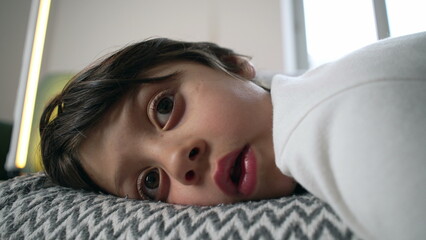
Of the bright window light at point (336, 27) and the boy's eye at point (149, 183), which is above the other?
the bright window light at point (336, 27)

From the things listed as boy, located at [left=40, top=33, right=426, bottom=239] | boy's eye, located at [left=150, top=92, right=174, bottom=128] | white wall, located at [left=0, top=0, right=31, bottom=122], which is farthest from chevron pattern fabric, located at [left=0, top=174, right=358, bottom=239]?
white wall, located at [left=0, top=0, right=31, bottom=122]

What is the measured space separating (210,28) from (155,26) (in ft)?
1.16

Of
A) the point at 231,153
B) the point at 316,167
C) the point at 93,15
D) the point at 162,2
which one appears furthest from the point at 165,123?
the point at 93,15

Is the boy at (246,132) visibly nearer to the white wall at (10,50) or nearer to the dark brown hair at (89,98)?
the dark brown hair at (89,98)

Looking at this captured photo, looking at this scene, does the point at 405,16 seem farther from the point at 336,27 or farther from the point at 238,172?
the point at 238,172

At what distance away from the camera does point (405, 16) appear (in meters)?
1.46

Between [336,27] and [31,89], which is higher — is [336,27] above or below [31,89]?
above

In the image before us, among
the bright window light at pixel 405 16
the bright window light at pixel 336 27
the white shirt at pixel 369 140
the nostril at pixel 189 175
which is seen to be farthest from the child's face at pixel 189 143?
the bright window light at pixel 405 16

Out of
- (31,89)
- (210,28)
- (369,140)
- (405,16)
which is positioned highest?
(210,28)

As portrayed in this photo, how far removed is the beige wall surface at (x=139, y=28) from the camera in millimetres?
1545

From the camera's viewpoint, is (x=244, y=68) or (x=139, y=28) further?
(x=139, y=28)

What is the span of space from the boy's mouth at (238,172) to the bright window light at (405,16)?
4.76 feet

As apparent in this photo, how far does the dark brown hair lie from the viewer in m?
0.43

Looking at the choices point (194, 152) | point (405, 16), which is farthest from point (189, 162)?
point (405, 16)
